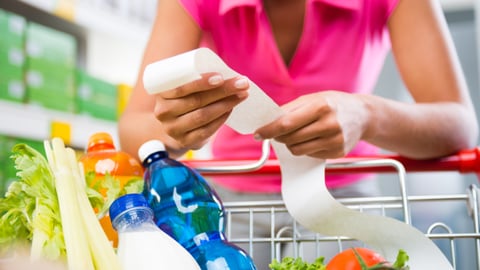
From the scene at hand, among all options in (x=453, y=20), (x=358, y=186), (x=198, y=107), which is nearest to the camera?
(x=198, y=107)

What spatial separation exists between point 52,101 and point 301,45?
0.88 m

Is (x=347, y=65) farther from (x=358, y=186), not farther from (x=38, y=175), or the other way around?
(x=38, y=175)

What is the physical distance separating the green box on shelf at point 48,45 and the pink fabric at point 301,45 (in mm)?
713

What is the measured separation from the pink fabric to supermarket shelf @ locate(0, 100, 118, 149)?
27.4 inches

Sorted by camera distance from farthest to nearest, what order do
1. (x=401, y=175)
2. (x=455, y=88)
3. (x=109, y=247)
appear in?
(x=455, y=88) → (x=401, y=175) → (x=109, y=247)

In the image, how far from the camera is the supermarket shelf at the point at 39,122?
1571mm

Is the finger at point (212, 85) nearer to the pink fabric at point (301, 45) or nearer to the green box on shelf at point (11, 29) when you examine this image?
the pink fabric at point (301, 45)

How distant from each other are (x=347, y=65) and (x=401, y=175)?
0.33 meters

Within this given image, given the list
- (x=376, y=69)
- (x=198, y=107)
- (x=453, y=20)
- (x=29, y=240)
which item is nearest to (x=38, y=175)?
(x=29, y=240)

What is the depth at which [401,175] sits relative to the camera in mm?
834

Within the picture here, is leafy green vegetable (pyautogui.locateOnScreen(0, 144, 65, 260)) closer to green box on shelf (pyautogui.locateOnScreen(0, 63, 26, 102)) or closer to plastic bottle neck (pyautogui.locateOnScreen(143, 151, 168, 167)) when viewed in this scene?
plastic bottle neck (pyautogui.locateOnScreen(143, 151, 168, 167))

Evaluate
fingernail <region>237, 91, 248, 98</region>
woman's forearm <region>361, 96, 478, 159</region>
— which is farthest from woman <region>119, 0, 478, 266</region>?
fingernail <region>237, 91, 248, 98</region>

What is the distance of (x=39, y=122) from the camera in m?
1.65

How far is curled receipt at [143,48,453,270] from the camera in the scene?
72 centimetres
